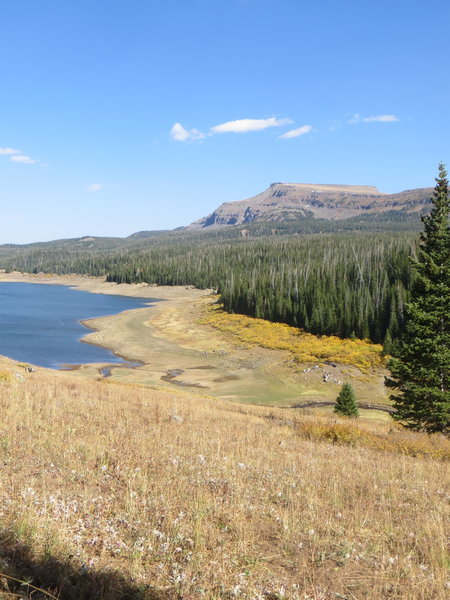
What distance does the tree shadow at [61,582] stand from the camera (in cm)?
443

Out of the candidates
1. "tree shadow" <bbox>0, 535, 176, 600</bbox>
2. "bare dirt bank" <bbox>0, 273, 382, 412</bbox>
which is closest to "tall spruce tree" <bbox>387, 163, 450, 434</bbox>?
"bare dirt bank" <bbox>0, 273, 382, 412</bbox>

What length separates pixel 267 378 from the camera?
5694 cm

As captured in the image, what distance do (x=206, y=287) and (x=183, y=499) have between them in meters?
173

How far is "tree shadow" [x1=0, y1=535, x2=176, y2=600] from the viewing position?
14.5 ft

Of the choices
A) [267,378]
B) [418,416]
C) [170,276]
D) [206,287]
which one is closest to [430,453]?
[418,416]

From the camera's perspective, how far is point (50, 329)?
8638cm

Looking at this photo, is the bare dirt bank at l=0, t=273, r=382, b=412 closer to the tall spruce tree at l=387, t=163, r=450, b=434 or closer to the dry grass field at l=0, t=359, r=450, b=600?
the tall spruce tree at l=387, t=163, r=450, b=434

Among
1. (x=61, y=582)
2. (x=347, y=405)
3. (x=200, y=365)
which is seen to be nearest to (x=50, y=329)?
(x=200, y=365)

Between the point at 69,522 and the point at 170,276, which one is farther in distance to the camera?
the point at 170,276

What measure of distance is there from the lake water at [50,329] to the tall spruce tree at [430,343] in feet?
154

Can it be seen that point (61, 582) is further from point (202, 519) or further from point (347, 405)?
point (347, 405)

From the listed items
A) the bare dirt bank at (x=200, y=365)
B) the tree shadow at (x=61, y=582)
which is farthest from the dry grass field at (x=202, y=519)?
the bare dirt bank at (x=200, y=365)

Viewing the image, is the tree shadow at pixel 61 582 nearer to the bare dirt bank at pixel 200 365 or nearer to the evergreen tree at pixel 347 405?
the evergreen tree at pixel 347 405

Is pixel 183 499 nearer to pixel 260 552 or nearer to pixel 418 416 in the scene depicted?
pixel 260 552
